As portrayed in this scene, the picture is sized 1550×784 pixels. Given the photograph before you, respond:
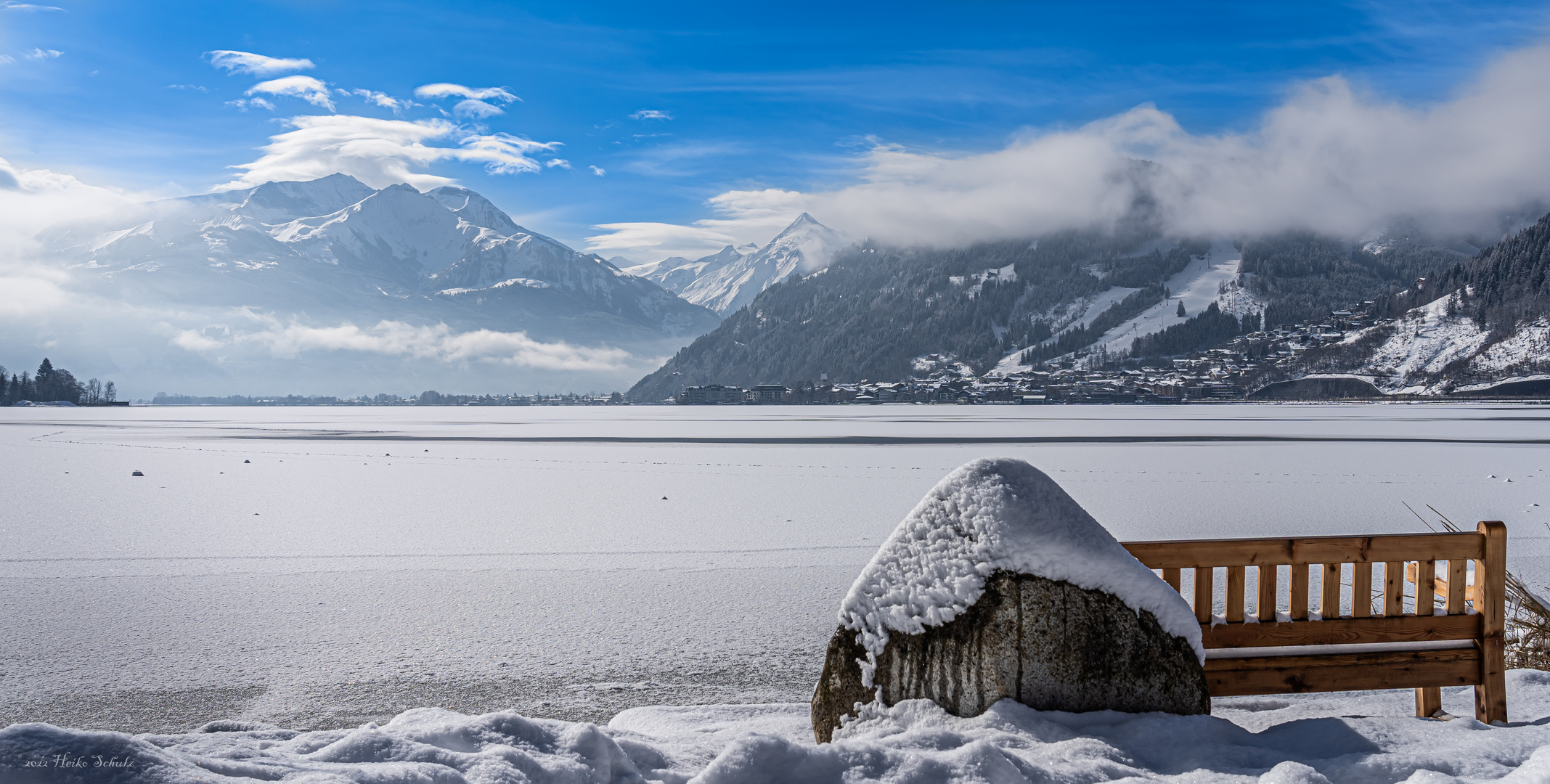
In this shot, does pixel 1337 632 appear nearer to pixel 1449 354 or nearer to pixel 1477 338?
pixel 1449 354

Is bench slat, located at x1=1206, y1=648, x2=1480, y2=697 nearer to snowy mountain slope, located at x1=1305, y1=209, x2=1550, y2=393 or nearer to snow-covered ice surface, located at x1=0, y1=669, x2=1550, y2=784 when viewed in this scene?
snow-covered ice surface, located at x1=0, y1=669, x2=1550, y2=784

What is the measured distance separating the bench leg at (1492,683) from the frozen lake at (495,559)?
3.87 meters

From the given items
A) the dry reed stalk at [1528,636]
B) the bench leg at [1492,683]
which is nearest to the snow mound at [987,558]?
the bench leg at [1492,683]

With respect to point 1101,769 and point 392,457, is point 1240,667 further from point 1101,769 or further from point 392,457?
point 392,457

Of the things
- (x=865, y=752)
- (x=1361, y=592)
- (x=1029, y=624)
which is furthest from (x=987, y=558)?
(x=1361, y=592)

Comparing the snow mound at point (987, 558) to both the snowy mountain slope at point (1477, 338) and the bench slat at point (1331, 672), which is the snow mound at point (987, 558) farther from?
the snowy mountain slope at point (1477, 338)

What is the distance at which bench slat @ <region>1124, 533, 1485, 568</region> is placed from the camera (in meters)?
4.38

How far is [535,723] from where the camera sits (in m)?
3.84

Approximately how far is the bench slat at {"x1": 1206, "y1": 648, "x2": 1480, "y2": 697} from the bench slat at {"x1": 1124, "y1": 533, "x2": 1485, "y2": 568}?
1.62ft

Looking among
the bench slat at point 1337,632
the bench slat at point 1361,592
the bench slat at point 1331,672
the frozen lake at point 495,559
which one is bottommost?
the frozen lake at point 495,559

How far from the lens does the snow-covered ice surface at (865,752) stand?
3.12 metres

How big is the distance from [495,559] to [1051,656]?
7.98m

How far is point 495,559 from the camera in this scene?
34.3 ft

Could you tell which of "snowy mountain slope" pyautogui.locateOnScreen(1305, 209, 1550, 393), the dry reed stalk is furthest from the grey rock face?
"snowy mountain slope" pyautogui.locateOnScreen(1305, 209, 1550, 393)
